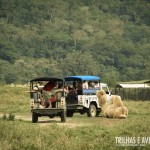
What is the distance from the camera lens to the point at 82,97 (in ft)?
94.8

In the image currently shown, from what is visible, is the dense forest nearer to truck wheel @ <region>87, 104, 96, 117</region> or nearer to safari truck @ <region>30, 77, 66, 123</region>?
truck wheel @ <region>87, 104, 96, 117</region>

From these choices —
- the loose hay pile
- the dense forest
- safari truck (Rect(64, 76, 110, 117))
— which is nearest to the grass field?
the loose hay pile

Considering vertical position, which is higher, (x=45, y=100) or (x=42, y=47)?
(x=42, y=47)

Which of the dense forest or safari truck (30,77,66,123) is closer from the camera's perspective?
safari truck (30,77,66,123)

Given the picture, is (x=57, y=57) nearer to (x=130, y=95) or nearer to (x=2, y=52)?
(x=2, y=52)

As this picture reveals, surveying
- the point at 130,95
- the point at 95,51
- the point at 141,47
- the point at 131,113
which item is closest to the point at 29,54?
the point at 95,51

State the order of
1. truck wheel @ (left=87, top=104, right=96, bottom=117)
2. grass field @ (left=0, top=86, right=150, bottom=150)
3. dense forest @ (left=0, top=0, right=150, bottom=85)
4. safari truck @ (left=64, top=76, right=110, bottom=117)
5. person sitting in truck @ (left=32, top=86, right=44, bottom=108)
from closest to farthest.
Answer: grass field @ (left=0, top=86, right=150, bottom=150) → person sitting in truck @ (left=32, top=86, right=44, bottom=108) → safari truck @ (left=64, top=76, right=110, bottom=117) → truck wheel @ (left=87, top=104, right=96, bottom=117) → dense forest @ (left=0, top=0, right=150, bottom=85)

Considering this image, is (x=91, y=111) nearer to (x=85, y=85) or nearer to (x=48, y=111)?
(x=85, y=85)

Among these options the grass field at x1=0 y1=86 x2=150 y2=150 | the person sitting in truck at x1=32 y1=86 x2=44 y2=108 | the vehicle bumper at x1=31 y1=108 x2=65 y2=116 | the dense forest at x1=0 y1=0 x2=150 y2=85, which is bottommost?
the grass field at x1=0 y1=86 x2=150 y2=150

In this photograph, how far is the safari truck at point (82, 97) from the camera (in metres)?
28.9

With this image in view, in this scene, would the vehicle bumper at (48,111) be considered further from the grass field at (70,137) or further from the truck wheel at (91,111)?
the truck wheel at (91,111)

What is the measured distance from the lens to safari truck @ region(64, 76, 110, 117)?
2888cm

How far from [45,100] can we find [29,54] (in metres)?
139

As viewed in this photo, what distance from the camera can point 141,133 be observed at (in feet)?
59.0
